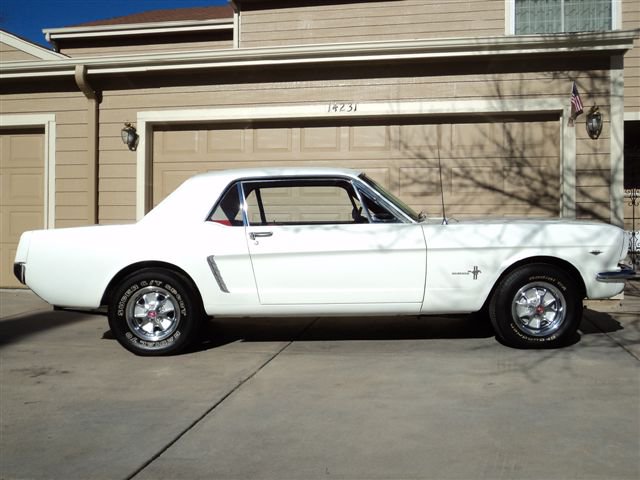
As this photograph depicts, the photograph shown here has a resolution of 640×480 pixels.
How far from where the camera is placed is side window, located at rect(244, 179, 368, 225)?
587cm

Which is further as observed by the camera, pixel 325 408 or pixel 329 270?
pixel 329 270

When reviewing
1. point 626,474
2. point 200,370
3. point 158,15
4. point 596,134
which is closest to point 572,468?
point 626,474

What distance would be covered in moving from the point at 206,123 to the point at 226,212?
375 cm

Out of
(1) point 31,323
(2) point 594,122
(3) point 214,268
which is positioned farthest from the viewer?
(2) point 594,122

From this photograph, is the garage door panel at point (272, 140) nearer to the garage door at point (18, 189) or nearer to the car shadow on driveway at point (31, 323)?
the car shadow on driveway at point (31, 323)

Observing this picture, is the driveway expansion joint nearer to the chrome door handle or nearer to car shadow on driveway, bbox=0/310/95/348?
the chrome door handle

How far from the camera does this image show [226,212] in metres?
5.79

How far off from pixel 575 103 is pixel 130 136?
5.76 meters

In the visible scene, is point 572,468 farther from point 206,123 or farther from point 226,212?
point 206,123

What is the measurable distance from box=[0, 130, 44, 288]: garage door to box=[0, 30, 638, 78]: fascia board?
0.98 m

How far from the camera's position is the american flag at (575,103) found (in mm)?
7785

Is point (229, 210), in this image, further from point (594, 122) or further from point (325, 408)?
point (594, 122)

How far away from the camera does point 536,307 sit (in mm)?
5578

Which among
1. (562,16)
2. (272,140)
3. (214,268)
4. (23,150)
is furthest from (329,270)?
(562,16)
